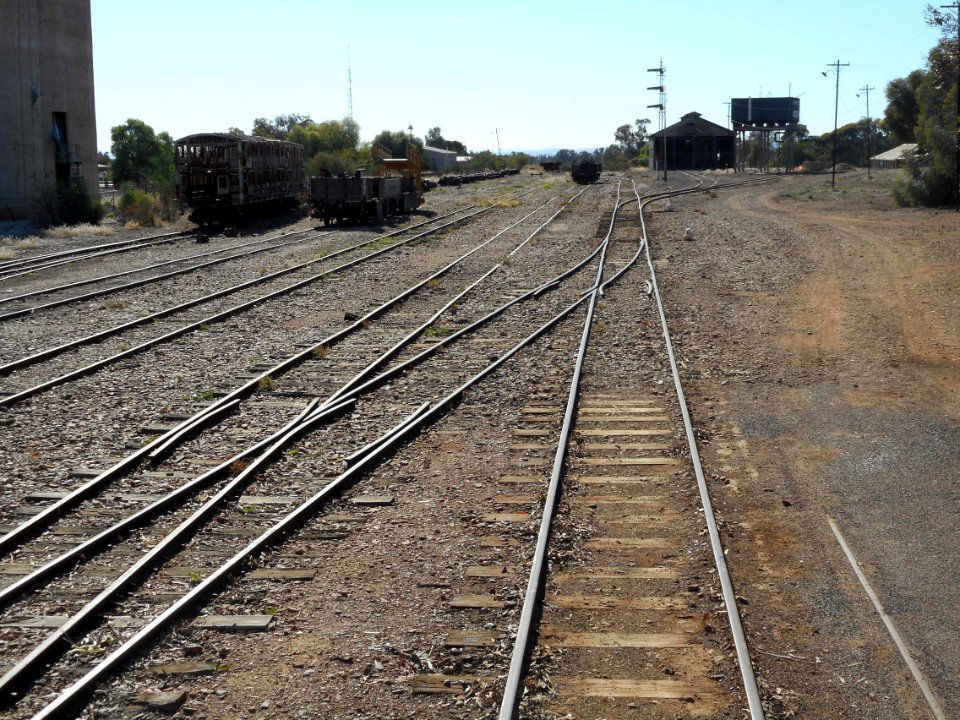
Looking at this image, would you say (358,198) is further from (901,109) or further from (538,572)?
(901,109)

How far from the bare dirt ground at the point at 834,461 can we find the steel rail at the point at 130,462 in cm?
501

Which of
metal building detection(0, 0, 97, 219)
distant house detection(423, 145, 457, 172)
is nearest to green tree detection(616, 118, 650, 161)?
distant house detection(423, 145, 457, 172)

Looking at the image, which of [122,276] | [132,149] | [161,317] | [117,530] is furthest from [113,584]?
[132,149]

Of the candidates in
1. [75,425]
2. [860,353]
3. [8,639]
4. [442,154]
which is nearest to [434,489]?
[8,639]

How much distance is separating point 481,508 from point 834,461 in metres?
3.43

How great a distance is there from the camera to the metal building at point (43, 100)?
4622 centimetres

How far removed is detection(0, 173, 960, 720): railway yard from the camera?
576 cm

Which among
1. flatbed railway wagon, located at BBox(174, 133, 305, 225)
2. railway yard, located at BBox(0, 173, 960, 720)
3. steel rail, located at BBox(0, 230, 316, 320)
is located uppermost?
flatbed railway wagon, located at BBox(174, 133, 305, 225)

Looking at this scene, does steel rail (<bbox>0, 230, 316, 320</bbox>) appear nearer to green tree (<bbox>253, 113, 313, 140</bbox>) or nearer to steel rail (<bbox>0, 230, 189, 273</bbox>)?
steel rail (<bbox>0, 230, 189, 273</bbox>)

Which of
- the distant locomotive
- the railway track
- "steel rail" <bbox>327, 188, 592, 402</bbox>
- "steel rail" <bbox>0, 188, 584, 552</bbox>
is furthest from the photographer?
the distant locomotive

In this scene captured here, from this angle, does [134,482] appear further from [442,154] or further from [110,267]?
[442,154]

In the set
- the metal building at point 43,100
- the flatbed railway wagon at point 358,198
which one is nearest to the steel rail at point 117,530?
the flatbed railway wagon at point 358,198

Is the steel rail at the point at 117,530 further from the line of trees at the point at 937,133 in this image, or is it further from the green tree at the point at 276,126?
the green tree at the point at 276,126

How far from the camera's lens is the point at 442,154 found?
147 metres
